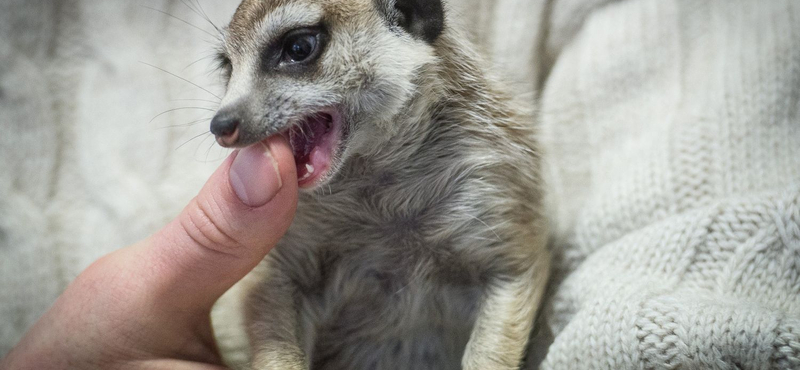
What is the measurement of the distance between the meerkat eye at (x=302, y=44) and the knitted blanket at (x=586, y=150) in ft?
1.15

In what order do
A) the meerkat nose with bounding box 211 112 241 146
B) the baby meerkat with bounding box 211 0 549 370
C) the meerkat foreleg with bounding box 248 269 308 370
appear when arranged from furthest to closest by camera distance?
the meerkat foreleg with bounding box 248 269 308 370, the baby meerkat with bounding box 211 0 549 370, the meerkat nose with bounding box 211 112 241 146

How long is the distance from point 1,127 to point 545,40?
69.9 inches

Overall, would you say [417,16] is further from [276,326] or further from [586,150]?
[586,150]

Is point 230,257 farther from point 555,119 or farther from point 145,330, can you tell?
point 555,119

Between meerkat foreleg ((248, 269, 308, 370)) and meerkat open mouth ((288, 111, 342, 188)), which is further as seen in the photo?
meerkat foreleg ((248, 269, 308, 370))

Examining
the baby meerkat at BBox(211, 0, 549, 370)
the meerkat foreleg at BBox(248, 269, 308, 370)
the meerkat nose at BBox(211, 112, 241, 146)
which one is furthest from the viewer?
the meerkat foreleg at BBox(248, 269, 308, 370)

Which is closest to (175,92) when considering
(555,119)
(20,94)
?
(20,94)

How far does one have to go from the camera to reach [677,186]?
147 centimetres

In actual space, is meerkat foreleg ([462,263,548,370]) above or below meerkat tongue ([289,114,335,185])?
below

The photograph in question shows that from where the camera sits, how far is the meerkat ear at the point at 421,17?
1.28 meters

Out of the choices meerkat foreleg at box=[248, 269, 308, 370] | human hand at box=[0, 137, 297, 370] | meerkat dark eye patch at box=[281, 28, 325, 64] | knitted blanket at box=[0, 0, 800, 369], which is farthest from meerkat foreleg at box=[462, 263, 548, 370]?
meerkat dark eye patch at box=[281, 28, 325, 64]

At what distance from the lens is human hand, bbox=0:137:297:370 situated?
1.15 metres

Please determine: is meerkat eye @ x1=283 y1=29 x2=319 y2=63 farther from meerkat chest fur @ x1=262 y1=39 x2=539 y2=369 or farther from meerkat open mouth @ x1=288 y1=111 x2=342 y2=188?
meerkat chest fur @ x1=262 y1=39 x2=539 y2=369

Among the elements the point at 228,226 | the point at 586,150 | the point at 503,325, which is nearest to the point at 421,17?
the point at 228,226
